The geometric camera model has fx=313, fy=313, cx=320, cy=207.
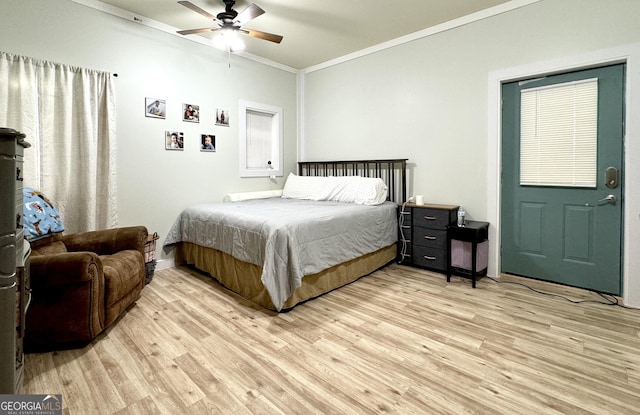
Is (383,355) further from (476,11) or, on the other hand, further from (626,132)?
(476,11)

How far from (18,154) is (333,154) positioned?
3996 mm

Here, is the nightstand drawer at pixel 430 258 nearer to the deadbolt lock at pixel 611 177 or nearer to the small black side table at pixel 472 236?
the small black side table at pixel 472 236

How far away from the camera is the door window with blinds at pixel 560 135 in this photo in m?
2.86

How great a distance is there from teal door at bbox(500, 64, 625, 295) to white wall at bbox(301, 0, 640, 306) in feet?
0.41

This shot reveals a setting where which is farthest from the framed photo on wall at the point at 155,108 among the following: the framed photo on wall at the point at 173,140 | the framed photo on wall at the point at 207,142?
the framed photo on wall at the point at 207,142

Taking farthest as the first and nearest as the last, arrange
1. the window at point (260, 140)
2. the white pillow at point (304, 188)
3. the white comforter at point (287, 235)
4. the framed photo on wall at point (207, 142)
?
1. the window at point (260, 140)
2. the white pillow at point (304, 188)
3. the framed photo on wall at point (207, 142)
4. the white comforter at point (287, 235)

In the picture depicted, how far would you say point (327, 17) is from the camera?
344 centimetres

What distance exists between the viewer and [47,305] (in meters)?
1.95

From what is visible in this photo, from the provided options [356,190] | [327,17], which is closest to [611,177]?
[356,190]

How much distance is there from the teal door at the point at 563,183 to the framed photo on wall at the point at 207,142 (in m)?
3.44

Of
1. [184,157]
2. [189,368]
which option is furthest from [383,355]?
[184,157]

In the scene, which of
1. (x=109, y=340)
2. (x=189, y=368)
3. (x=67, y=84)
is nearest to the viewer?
(x=189, y=368)

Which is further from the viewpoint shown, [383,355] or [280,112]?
[280,112]

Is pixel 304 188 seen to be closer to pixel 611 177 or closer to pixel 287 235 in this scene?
pixel 287 235
